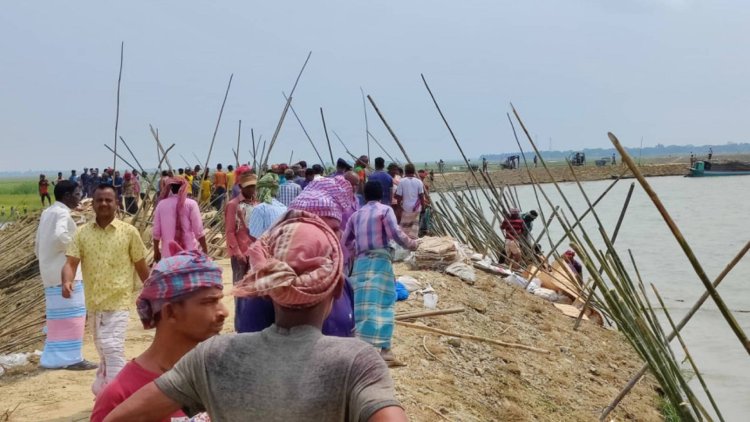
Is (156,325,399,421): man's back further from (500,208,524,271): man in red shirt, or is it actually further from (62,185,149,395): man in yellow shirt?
(500,208,524,271): man in red shirt

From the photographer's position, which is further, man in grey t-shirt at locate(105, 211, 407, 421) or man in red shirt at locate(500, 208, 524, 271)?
man in red shirt at locate(500, 208, 524, 271)

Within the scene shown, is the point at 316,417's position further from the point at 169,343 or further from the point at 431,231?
the point at 431,231

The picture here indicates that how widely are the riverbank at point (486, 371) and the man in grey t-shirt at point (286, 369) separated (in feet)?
9.40

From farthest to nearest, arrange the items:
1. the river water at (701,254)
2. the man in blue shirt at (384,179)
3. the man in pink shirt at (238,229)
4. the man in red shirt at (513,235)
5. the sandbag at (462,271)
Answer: the man in red shirt at (513,235)
the river water at (701,254)
the sandbag at (462,271)
the man in blue shirt at (384,179)
the man in pink shirt at (238,229)

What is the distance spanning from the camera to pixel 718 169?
48031 mm

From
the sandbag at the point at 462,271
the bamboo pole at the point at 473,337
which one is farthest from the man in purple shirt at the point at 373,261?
the sandbag at the point at 462,271

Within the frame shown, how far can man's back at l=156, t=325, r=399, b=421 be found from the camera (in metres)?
1.34

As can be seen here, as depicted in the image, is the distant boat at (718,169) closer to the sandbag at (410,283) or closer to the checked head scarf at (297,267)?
the sandbag at (410,283)

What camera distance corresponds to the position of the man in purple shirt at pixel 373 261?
4.27 metres

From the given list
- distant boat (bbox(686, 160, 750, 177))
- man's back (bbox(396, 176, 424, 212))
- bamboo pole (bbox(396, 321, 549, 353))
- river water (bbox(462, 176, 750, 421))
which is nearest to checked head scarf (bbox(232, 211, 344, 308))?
bamboo pole (bbox(396, 321, 549, 353))

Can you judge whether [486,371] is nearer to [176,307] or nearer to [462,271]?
[462,271]

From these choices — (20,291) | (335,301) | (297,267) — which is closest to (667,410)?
(335,301)

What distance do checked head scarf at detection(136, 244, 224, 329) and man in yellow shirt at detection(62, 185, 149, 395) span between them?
6.39 feet

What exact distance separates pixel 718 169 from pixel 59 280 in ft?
166
